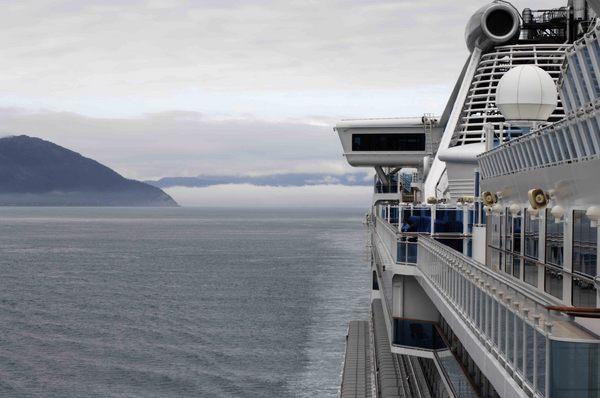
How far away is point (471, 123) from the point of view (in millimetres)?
62938

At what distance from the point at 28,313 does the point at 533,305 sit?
2610 inches

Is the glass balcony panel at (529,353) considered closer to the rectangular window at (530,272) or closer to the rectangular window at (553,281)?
the rectangular window at (553,281)

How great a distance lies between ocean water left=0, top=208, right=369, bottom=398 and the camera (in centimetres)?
4691

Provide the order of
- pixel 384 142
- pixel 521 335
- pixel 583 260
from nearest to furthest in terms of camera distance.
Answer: pixel 521 335 → pixel 583 260 → pixel 384 142

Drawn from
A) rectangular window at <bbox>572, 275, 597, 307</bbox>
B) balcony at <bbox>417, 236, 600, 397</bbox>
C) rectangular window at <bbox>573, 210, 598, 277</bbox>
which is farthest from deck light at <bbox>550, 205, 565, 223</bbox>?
balcony at <bbox>417, 236, 600, 397</bbox>

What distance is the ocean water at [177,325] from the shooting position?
4691 cm

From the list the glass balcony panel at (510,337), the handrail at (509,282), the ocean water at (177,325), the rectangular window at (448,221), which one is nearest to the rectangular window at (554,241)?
the handrail at (509,282)

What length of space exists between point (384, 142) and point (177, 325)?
22192mm

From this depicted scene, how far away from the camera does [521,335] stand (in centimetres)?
965

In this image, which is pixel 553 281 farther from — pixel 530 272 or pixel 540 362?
pixel 540 362

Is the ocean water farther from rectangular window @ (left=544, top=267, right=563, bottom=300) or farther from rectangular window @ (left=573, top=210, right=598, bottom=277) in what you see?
rectangular window @ (left=573, top=210, right=598, bottom=277)

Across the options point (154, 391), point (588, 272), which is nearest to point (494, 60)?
point (154, 391)

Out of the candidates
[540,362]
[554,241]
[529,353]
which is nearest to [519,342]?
[529,353]

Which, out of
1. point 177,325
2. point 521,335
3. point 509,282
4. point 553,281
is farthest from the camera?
point 177,325
